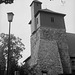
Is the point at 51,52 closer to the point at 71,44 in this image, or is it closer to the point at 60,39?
the point at 60,39

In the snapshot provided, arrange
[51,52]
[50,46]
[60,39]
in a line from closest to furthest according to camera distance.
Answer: [51,52] → [50,46] → [60,39]

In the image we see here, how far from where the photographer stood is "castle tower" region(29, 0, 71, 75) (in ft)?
69.8

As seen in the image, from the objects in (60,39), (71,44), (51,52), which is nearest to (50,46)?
(51,52)

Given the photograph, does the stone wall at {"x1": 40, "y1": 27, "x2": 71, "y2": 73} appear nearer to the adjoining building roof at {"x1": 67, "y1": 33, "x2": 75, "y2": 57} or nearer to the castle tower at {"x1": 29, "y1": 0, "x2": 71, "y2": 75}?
the castle tower at {"x1": 29, "y1": 0, "x2": 71, "y2": 75}

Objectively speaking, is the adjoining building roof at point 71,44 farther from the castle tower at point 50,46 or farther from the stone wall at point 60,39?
the castle tower at point 50,46

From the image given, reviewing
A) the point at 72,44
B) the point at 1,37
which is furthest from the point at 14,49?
the point at 72,44

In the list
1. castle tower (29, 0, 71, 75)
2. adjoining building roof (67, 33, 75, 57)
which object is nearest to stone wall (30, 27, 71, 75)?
castle tower (29, 0, 71, 75)

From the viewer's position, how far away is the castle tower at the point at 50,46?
21.3 m

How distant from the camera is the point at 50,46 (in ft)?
75.3

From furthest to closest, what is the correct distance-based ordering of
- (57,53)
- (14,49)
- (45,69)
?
(14,49)
(57,53)
(45,69)

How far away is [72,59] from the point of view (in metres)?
25.1

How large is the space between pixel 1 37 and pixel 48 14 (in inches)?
423

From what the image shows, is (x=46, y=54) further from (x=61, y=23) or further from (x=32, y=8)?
(x=32, y=8)

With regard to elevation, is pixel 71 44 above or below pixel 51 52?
above
